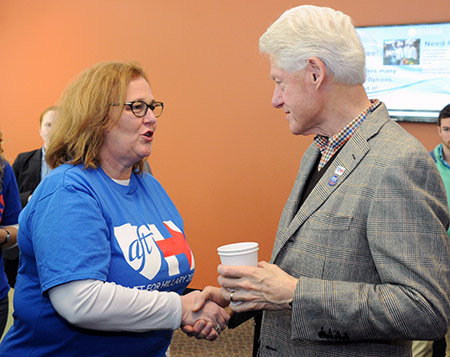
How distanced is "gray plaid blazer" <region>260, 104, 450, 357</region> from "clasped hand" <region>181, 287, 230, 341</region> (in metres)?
0.33

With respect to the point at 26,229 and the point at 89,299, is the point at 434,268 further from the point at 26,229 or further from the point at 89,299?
the point at 26,229

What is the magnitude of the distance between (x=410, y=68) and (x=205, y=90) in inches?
67.8

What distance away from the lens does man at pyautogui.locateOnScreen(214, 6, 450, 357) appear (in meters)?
1.18

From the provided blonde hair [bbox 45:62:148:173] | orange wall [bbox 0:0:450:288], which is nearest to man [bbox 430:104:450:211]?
orange wall [bbox 0:0:450:288]

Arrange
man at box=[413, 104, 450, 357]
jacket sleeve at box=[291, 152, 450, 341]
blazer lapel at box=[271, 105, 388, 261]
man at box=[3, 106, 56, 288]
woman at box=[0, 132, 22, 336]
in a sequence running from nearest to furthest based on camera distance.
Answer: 1. jacket sleeve at box=[291, 152, 450, 341]
2. blazer lapel at box=[271, 105, 388, 261]
3. woman at box=[0, 132, 22, 336]
4. man at box=[413, 104, 450, 357]
5. man at box=[3, 106, 56, 288]

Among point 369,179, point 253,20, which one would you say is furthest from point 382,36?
point 369,179

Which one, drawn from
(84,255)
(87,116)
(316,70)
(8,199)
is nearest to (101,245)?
(84,255)

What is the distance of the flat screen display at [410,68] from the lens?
3.55 meters

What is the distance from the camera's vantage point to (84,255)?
131 cm

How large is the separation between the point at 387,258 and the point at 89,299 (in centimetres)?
78

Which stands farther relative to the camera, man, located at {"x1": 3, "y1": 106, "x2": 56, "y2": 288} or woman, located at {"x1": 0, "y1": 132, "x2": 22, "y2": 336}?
man, located at {"x1": 3, "y1": 106, "x2": 56, "y2": 288}

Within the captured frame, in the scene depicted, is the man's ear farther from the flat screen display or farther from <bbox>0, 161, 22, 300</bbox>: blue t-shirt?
the flat screen display

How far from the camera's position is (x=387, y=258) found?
1192mm

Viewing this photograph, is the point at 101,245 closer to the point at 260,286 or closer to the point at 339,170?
the point at 260,286
